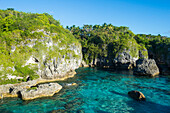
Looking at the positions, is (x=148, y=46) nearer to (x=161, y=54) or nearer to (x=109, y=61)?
(x=161, y=54)

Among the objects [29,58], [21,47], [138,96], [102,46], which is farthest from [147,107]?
[102,46]

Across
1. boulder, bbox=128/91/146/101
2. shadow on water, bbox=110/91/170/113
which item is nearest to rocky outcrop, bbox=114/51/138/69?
boulder, bbox=128/91/146/101

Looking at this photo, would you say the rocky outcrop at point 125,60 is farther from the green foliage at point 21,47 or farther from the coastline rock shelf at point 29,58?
the green foliage at point 21,47

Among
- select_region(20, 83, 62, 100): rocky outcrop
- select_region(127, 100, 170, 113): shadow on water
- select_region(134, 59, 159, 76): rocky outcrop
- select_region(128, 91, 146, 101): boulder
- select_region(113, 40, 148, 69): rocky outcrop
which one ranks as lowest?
select_region(127, 100, 170, 113): shadow on water

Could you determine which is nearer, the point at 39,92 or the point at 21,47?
the point at 39,92

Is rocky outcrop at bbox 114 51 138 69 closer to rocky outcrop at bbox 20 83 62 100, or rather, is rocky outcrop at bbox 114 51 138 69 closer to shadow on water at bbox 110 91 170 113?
shadow on water at bbox 110 91 170 113

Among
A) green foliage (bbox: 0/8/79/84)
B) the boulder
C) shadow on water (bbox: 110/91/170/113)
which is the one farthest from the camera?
green foliage (bbox: 0/8/79/84)

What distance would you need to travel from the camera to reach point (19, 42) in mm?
34406

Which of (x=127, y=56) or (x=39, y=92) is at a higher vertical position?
(x=127, y=56)

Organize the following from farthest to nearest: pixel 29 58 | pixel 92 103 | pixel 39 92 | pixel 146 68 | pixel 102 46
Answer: pixel 102 46 < pixel 146 68 < pixel 29 58 < pixel 39 92 < pixel 92 103

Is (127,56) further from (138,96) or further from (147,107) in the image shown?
(147,107)

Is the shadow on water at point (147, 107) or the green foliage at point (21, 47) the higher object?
the green foliage at point (21, 47)

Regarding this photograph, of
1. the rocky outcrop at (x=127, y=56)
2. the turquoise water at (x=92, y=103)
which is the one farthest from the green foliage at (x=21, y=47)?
the rocky outcrop at (x=127, y=56)

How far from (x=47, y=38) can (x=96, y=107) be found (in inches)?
1149
